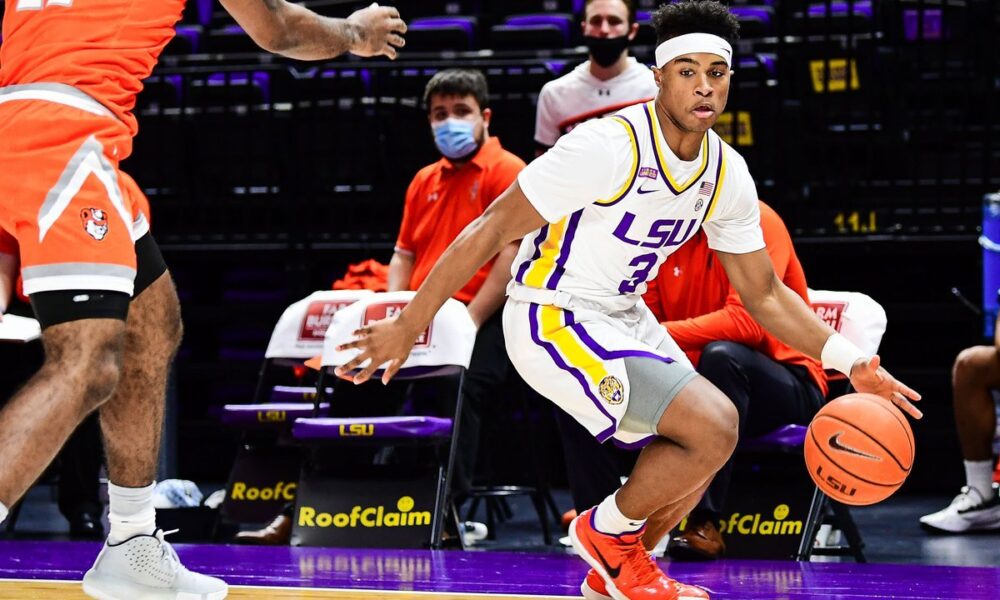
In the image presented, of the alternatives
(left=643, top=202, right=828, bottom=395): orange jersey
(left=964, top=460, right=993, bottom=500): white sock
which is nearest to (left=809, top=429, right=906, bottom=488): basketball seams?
(left=643, top=202, right=828, bottom=395): orange jersey

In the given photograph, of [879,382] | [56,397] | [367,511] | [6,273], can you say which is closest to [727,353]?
[879,382]

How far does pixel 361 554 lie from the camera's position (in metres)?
4.67

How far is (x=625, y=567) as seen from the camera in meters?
3.62

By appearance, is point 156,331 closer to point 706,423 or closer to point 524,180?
point 524,180

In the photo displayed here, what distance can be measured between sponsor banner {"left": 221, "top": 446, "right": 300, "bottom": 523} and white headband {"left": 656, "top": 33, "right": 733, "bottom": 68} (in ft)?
8.73

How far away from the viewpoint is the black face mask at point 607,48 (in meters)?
6.21

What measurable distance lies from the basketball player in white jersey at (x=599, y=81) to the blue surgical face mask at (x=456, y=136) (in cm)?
51

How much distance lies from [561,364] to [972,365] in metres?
2.69

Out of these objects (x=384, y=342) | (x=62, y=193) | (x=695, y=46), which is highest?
(x=695, y=46)

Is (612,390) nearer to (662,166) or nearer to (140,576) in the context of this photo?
(662,166)

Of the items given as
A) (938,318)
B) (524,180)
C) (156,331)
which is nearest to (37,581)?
(156,331)

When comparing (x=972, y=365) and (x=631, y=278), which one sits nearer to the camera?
(x=631, y=278)

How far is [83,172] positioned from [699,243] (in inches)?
103

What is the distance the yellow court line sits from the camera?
361cm
